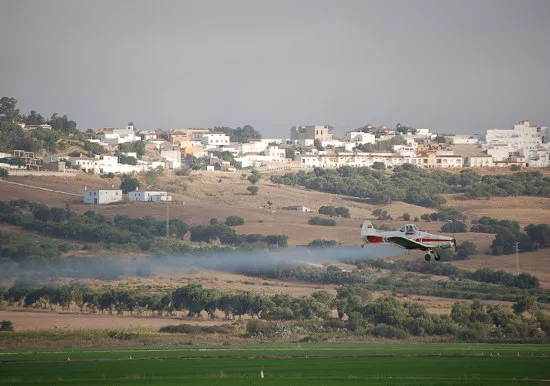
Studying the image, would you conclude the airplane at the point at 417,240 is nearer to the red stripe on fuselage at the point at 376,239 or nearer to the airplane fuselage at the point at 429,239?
the airplane fuselage at the point at 429,239

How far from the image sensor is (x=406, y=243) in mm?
70000

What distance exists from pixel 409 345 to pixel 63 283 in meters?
39.0

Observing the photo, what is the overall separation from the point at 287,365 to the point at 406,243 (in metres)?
10.3

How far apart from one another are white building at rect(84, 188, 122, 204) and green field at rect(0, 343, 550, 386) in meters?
89.7

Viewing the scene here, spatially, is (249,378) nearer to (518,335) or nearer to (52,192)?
(518,335)

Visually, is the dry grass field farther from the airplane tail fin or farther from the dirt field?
the airplane tail fin

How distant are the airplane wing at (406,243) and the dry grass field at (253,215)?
29.1 m

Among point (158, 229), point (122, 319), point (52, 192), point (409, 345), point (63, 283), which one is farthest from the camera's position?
point (52, 192)

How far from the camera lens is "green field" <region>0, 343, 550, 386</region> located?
6394 centimetres

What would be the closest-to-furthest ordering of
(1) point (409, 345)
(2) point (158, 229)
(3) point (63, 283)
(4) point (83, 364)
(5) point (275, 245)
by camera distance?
(4) point (83, 364), (1) point (409, 345), (3) point (63, 283), (5) point (275, 245), (2) point (158, 229)

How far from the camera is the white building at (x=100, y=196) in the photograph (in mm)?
169375

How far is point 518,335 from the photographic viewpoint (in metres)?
90.7

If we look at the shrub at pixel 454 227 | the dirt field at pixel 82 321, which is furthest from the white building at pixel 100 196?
the dirt field at pixel 82 321

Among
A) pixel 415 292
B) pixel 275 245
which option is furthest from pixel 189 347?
pixel 275 245
